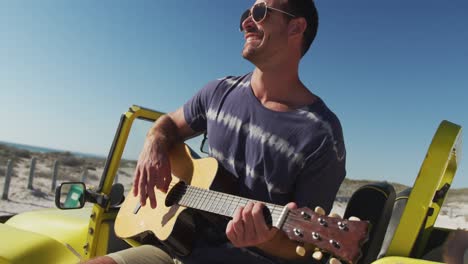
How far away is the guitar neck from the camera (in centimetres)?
184

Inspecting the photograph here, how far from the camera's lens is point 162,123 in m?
2.87

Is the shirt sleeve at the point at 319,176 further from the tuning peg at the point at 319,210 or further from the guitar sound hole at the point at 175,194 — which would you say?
the guitar sound hole at the point at 175,194

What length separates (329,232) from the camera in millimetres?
1629

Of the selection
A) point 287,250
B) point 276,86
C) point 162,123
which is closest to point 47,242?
point 162,123

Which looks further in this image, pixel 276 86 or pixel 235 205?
pixel 276 86

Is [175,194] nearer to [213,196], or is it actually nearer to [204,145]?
[213,196]

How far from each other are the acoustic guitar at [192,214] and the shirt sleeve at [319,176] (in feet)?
1.10

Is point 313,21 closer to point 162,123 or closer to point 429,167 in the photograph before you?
→ point 162,123

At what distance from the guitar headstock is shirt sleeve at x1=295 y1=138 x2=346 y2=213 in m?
0.38

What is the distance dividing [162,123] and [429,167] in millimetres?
1839

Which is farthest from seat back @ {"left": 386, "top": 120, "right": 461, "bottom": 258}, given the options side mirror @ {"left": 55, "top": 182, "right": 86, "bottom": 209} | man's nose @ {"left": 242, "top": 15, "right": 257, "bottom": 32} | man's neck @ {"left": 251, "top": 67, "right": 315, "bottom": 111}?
side mirror @ {"left": 55, "top": 182, "right": 86, "bottom": 209}

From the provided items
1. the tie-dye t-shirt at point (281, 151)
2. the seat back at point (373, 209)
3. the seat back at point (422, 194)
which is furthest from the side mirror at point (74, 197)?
the seat back at point (422, 194)

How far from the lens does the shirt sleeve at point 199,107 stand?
9.02ft

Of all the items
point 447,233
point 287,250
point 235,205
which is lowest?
point 287,250
